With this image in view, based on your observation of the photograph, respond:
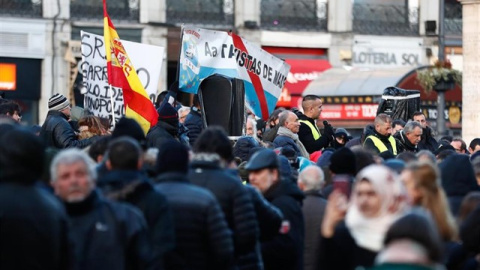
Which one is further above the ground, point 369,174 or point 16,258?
point 369,174

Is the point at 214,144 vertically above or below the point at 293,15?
below

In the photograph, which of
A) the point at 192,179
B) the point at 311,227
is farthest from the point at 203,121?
the point at 192,179

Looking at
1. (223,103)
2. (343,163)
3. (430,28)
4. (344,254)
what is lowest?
(344,254)

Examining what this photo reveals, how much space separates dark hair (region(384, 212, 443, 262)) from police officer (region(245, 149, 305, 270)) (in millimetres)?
3547

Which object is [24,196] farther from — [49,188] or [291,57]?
[291,57]

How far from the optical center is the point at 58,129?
46.0 feet

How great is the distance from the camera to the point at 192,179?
8.49 m

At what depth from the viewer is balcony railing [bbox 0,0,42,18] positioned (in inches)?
1378

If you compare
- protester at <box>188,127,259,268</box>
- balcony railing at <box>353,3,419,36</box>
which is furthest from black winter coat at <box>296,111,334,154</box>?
balcony railing at <box>353,3,419,36</box>

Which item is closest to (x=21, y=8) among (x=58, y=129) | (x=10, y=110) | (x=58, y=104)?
(x=58, y=104)

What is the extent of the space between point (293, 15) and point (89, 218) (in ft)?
110

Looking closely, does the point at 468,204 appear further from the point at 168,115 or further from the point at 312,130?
the point at 312,130

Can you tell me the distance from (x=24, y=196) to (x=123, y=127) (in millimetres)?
2451

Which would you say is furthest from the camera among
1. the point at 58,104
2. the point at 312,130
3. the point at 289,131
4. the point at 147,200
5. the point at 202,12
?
the point at 202,12
